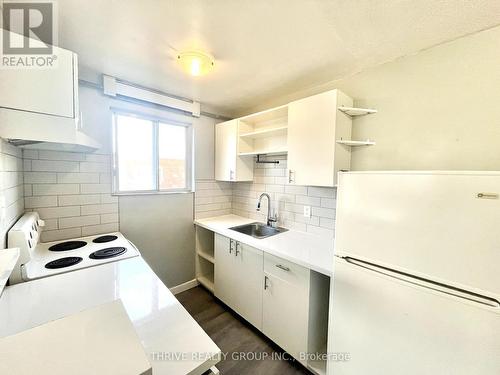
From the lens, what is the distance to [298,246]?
1729mm

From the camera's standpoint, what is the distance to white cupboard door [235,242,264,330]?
1815mm

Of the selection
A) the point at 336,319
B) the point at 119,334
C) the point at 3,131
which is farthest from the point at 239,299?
the point at 3,131

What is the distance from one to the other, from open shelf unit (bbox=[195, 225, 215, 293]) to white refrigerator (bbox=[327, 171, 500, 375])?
171cm

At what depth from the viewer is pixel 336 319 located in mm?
1266

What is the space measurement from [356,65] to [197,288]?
290 centimetres

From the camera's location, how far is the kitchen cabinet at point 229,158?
2457mm

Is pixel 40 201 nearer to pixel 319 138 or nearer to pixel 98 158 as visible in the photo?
pixel 98 158

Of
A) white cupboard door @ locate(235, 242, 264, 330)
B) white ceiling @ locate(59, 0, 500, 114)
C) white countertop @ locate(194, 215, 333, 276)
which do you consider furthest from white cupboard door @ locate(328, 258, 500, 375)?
white ceiling @ locate(59, 0, 500, 114)

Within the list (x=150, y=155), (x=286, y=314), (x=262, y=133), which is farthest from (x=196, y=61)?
(x=286, y=314)

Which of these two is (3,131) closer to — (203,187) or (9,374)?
(9,374)

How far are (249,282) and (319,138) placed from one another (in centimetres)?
142

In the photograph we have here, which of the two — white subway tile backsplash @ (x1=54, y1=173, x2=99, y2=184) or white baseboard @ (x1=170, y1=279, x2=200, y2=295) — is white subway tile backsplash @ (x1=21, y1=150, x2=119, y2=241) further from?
white baseboard @ (x1=170, y1=279, x2=200, y2=295)

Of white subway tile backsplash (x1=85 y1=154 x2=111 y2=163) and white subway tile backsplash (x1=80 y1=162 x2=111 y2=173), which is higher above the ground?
white subway tile backsplash (x1=85 y1=154 x2=111 y2=163)

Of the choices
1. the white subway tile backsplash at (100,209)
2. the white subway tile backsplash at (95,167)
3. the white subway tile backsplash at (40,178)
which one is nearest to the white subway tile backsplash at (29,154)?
the white subway tile backsplash at (40,178)
